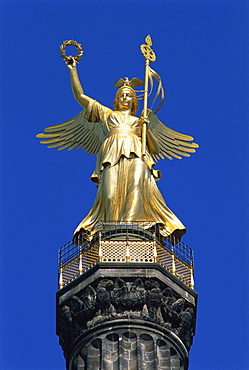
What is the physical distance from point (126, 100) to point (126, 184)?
3840 millimetres

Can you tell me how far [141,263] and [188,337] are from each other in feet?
7.99

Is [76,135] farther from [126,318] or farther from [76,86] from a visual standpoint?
[126,318]

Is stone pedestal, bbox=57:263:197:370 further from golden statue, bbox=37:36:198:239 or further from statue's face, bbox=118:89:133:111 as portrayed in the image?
statue's face, bbox=118:89:133:111

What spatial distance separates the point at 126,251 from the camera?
41906 mm

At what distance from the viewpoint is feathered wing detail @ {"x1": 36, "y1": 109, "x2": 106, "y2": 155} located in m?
47.9

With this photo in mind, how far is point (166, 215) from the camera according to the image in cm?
4466

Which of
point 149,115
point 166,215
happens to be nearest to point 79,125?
point 149,115

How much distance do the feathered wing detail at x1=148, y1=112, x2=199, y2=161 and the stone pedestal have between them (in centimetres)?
719

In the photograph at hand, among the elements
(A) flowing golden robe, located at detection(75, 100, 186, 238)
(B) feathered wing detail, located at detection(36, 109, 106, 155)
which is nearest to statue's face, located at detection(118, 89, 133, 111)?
(A) flowing golden robe, located at detection(75, 100, 186, 238)

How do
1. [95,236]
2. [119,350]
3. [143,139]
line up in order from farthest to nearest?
1. [143,139]
2. [95,236]
3. [119,350]

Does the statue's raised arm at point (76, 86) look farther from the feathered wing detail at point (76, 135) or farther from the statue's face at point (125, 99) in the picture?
the statue's face at point (125, 99)

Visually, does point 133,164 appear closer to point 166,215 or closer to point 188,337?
point 166,215

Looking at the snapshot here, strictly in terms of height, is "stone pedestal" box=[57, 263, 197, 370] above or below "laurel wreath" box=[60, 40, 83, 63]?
below

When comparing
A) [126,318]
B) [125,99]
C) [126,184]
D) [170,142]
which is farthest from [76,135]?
[126,318]
